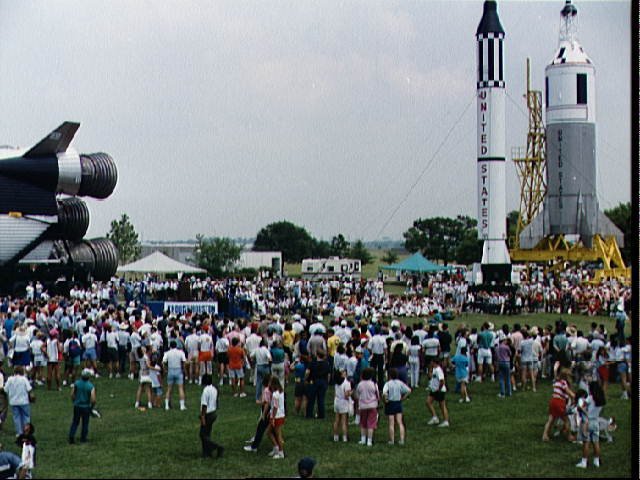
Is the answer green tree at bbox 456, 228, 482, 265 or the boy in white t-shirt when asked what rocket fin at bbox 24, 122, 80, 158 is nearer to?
the boy in white t-shirt

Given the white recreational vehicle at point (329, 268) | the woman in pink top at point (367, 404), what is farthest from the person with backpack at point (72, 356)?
the white recreational vehicle at point (329, 268)

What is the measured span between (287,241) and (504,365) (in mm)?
46609

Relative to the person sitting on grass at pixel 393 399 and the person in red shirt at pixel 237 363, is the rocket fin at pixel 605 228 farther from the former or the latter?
the person sitting on grass at pixel 393 399

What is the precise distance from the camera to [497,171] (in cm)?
2838

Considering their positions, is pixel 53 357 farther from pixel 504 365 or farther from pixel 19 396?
pixel 504 365

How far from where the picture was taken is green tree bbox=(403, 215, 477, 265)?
54.0m

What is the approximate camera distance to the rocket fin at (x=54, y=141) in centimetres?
3067

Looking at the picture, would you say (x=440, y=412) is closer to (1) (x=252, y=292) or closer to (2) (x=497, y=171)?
(1) (x=252, y=292)

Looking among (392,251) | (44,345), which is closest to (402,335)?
(44,345)

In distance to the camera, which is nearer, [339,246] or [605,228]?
[605,228]

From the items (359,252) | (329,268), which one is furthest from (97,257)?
(359,252)

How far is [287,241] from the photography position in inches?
2306

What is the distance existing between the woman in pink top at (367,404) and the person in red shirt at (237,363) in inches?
124

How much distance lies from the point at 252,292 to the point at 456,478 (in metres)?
17.1
